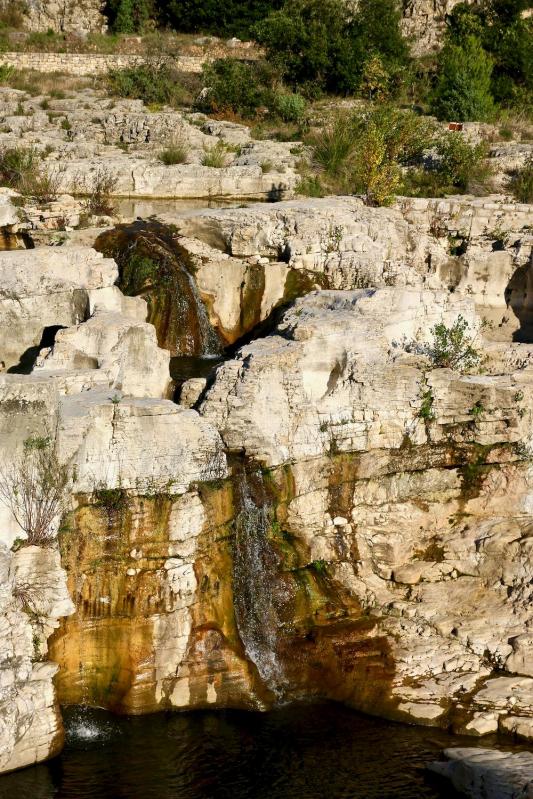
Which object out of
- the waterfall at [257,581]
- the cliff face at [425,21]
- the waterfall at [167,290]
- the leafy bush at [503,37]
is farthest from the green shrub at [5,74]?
the waterfall at [257,581]

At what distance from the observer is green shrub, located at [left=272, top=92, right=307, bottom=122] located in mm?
29016

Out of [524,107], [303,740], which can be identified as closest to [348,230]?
[303,740]

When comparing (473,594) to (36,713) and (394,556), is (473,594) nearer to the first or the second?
(394,556)

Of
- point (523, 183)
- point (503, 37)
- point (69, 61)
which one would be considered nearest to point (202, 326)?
point (523, 183)

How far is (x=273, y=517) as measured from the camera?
13672 mm

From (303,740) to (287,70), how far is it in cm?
A: 2471

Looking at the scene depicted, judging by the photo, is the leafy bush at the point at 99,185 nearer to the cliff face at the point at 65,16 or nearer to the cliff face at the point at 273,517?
the cliff face at the point at 273,517

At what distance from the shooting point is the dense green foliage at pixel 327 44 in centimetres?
3203

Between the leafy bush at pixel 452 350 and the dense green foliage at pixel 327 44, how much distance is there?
Answer: 60.4 feet

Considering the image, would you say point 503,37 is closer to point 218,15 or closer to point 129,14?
point 218,15

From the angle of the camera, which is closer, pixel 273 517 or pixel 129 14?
pixel 273 517

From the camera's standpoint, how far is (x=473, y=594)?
13703 mm

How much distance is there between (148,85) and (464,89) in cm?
931

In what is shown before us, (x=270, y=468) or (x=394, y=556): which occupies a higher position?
(x=270, y=468)
